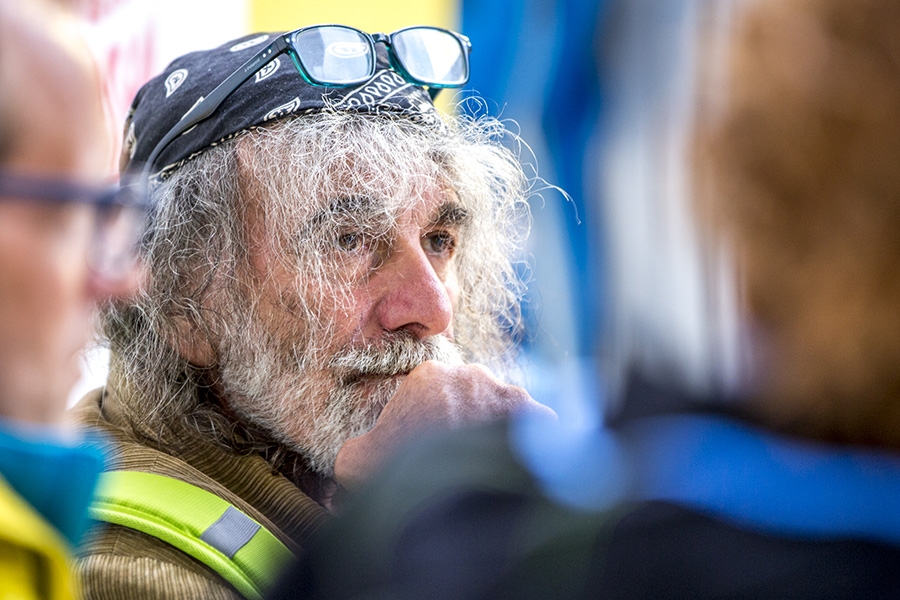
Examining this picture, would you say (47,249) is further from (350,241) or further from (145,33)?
(145,33)

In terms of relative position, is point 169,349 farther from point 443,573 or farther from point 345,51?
point 443,573

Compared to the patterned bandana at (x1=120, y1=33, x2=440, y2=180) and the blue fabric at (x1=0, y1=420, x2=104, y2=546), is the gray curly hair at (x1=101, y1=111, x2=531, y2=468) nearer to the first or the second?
the patterned bandana at (x1=120, y1=33, x2=440, y2=180)

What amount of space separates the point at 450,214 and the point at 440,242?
0.24 feet

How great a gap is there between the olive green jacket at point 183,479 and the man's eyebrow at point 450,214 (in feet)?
2.20

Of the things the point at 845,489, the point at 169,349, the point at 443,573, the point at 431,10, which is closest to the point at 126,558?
the point at 169,349

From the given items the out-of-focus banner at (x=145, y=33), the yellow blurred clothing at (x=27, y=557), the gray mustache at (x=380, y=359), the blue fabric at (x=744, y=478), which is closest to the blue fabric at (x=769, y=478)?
the blue fabric at (x=744, y=478)

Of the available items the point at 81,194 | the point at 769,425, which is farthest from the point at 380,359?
the point at 769,425

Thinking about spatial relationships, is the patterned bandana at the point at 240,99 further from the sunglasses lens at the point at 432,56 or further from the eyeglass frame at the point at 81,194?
the eyeglass frame at the point at 81,194

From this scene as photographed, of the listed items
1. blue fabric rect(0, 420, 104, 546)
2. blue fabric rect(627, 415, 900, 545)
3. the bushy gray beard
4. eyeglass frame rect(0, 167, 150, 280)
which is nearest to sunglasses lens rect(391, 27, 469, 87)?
the bushy gray beard

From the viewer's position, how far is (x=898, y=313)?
630mm

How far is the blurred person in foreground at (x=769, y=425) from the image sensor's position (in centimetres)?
62

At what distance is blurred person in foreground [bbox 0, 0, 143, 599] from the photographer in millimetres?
788

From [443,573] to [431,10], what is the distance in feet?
11.5

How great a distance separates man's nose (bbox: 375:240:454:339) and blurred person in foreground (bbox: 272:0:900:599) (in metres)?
1.23
